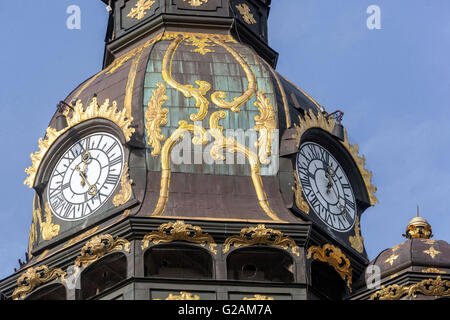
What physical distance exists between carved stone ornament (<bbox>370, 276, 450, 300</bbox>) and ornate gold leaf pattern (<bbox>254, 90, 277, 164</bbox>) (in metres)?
7.31

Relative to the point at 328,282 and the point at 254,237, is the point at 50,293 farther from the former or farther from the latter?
the point at 328,282

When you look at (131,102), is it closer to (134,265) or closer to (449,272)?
(134,265)

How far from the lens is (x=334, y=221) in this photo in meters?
73.4

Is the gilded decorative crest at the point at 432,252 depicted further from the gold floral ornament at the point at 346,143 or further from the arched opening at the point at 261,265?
the gold floral ornament at the point at 346,143

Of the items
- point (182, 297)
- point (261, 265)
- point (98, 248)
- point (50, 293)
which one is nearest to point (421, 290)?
point (261, 265)

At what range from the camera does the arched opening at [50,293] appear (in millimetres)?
70938

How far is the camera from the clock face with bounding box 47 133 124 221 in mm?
72188

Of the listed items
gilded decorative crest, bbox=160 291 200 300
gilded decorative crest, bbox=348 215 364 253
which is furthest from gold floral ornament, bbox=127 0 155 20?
gilded decorative crest, bbox=160 291 200 300

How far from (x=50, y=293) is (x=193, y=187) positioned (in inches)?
225

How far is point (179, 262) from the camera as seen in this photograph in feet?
232

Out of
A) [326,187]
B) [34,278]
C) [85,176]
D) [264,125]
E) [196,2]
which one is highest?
[196,2]

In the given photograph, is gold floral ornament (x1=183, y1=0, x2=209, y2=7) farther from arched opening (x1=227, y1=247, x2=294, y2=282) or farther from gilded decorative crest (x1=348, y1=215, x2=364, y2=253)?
arched opening (x1=227, y1=247, x2=294, y2=282)

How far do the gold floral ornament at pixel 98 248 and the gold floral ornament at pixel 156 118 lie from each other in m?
3.84
